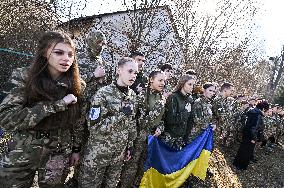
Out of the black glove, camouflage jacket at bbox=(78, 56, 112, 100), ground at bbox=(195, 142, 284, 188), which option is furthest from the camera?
ground at bbox=(195, 142, 284, 188)

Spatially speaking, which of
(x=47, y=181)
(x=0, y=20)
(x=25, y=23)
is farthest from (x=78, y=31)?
(x=47, y=181)

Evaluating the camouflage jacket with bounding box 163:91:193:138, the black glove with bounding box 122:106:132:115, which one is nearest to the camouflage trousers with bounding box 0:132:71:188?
the black glove with bounding box 122:106:132:115

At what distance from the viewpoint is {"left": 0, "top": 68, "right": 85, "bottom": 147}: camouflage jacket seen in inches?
103

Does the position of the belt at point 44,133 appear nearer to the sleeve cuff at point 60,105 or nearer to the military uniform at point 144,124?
the sleeve cuff at point 60,105

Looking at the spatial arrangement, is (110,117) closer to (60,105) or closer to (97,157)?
(97,157)

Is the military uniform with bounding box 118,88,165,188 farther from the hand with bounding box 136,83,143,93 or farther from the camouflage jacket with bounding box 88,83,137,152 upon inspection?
the camouflage jacket with bounding box 88,83,137,152

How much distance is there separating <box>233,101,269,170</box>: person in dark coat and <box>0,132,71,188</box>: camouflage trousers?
726 cm

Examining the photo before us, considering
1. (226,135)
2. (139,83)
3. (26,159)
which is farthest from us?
(226,135)

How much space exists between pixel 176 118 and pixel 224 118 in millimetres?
4648

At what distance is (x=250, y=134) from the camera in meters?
9.23

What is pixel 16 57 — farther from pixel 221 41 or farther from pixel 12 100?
pixel 221 41

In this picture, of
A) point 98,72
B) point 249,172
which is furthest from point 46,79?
point 249,172

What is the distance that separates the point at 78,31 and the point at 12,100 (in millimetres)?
8138

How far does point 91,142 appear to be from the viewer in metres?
3.70
